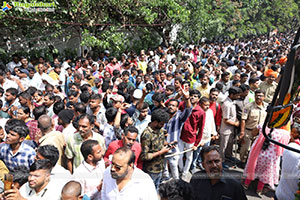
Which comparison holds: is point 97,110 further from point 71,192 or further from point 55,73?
point 55,73

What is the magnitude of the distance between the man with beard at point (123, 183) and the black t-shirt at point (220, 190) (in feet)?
1.47

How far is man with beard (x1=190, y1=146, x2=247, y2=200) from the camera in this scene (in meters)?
2.19

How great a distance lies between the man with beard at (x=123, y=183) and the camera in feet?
7.12

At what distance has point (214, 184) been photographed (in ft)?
7.40

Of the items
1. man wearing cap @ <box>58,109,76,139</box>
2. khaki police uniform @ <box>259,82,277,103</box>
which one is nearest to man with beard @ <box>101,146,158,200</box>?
man wearing cap @ <box>58,109,76,139</box>

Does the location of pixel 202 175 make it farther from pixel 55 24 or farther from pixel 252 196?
pixel 55 24

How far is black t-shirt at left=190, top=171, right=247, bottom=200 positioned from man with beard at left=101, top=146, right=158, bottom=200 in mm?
448

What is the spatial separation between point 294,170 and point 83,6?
28.1 ft

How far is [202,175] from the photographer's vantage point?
235 cm

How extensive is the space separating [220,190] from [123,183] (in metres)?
0.91

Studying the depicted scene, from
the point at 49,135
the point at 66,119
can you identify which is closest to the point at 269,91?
the point at 66,119

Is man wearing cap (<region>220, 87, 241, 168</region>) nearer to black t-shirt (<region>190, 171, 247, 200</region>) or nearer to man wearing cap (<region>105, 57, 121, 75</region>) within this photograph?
black t-shirt (<region>190, 171, 247, 200</region>)

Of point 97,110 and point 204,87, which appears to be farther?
point 204,87

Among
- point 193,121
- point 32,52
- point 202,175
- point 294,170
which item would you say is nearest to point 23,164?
point 202,175
